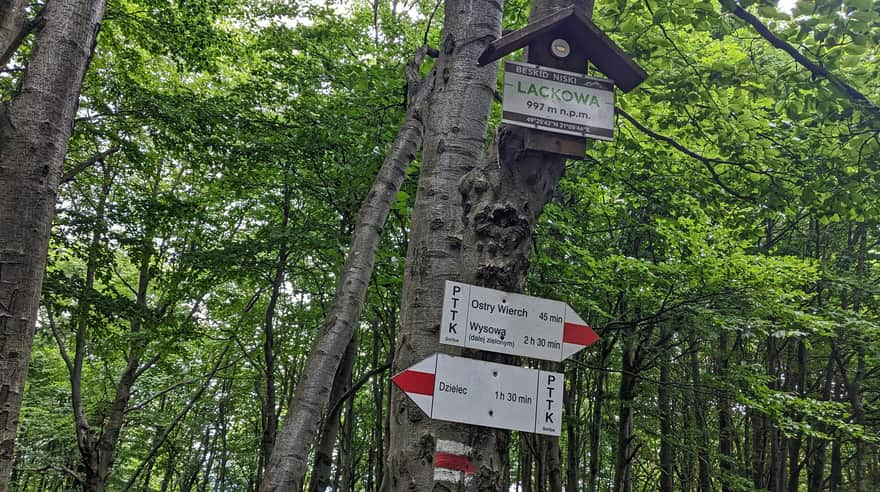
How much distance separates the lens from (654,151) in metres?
8.85

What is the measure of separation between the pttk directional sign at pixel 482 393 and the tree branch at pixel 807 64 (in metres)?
2.54

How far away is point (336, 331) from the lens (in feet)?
16.1

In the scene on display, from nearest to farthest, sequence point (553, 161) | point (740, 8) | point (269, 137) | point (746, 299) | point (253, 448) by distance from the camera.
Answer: point (553, 161), point (740, 8), point (746, 299), point (269, 137), point (253, 448)

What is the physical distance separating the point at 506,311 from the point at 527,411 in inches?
15.9

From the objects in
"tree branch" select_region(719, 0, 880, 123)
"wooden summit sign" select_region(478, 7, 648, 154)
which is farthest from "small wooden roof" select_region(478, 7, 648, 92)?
"tree branch" select_region(719, 0, 880, 123)

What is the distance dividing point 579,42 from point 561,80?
0.84ft

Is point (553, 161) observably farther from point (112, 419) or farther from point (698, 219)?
point (112, 419)

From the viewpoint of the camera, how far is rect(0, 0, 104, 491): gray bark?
10.4 feet

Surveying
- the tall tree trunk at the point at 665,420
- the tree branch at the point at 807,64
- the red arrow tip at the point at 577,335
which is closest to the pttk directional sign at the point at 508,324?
the red arrow tip at the point at 577,335

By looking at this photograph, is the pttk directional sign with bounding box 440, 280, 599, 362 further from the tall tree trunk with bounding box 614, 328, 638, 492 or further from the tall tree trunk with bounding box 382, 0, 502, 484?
the tall tree trunk with bounding box 614, 328, 638, 492

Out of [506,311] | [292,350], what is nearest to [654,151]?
[506,311]

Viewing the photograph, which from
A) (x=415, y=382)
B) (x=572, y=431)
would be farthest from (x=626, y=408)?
(x=415, y=382)

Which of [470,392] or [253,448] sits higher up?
[470,392]

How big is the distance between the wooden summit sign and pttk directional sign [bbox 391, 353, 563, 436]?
98cm
